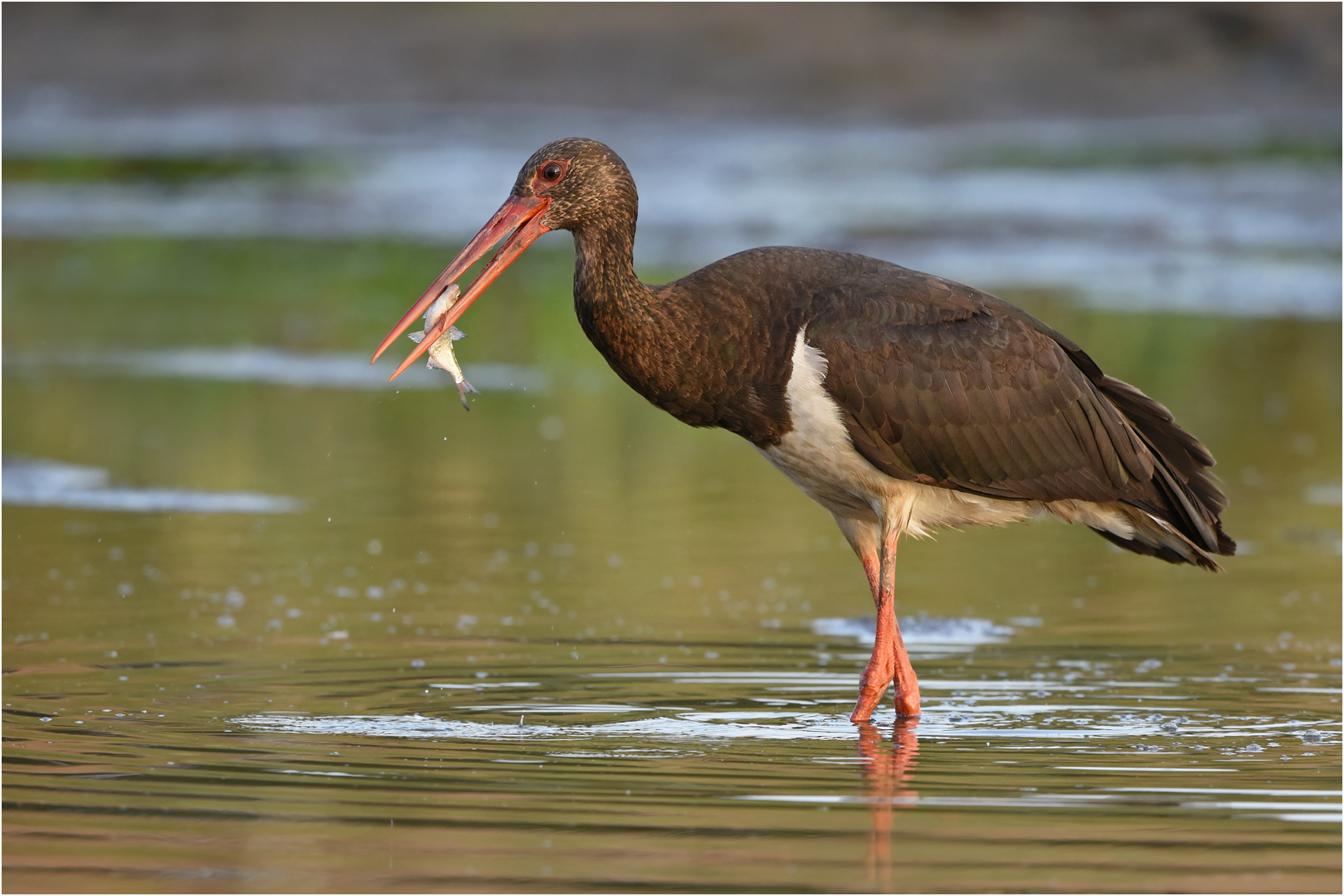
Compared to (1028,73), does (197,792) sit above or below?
below

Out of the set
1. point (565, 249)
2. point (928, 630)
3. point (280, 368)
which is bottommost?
point (928, 630)

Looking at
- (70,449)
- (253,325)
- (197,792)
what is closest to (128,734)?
(197,792)

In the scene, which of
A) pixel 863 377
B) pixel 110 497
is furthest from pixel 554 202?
pixel 110 497

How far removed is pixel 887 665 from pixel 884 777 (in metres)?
1.08

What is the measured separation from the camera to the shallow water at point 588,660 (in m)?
4.91

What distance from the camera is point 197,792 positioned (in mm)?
5301

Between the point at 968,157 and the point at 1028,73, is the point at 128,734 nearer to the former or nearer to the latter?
the point at 968,157

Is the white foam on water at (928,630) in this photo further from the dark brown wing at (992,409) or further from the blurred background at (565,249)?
the dark brown wing at (992,409)

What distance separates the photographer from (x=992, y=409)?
23.0 ft

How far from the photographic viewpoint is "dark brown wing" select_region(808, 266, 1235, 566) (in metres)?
6.70

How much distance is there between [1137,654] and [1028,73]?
22675mm

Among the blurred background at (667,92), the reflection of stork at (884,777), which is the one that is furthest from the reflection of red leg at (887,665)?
the blurred background at (667,92)

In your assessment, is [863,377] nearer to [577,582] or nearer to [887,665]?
[887,665]

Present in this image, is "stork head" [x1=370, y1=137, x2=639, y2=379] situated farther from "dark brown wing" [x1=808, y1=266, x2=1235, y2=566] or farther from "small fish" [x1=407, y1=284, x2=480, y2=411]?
"dark brown wing" [x1=808, y1=266, x2=1235, y2=566]
